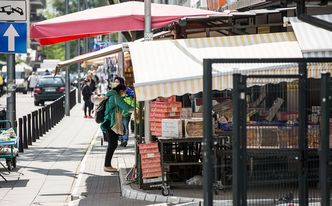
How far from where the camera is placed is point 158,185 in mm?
13289

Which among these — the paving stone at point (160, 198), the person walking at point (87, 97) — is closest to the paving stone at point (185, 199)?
the paving stone at point (160, 198)

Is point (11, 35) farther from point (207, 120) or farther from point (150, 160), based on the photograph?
point (207, 120)

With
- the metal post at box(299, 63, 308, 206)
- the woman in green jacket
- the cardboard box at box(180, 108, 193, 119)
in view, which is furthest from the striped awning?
the woman in green jacket

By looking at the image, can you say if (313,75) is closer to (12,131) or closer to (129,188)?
(129,188)

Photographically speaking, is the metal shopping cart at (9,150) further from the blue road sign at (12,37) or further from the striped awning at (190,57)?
the striped awning at (190,57)

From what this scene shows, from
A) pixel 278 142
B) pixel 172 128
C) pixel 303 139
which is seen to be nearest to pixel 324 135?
pixel 303 139

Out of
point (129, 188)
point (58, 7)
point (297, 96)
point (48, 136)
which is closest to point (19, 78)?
point (48, 136)

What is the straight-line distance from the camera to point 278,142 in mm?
8641

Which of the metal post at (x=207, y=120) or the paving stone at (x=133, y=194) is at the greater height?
the metal post at (x=207, y=120)

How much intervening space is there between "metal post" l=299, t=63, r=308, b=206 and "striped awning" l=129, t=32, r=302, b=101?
2205 millimetres

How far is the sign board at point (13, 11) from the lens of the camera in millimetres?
17312

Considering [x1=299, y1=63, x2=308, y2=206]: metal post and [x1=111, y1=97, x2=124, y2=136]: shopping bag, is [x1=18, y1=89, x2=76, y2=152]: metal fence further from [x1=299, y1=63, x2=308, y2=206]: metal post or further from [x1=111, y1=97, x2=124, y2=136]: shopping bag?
[x1=299, y1=63, x2=308, y2=206]: metal post

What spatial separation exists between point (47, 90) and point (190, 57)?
37.7 metres

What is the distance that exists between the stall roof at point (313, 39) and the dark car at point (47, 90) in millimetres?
37224
